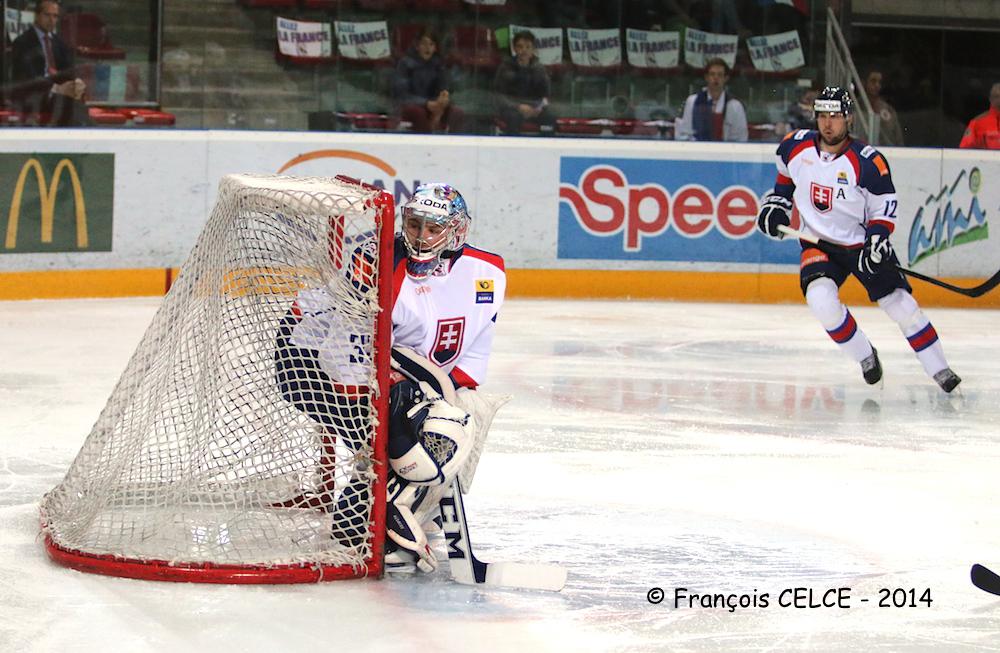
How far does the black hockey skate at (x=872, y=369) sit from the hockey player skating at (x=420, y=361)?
310 cm

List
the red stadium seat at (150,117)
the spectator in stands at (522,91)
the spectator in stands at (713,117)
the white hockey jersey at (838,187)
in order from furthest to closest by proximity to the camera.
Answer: the spectator in stands at (713,117)
the spectator in stands at (522,91)
the red stadium seat at (150,117)
the white hockey jersey at (838,187)

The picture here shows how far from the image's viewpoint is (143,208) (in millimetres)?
8188

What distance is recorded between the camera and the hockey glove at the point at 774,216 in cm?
631

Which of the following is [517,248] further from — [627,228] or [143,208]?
[143,208]

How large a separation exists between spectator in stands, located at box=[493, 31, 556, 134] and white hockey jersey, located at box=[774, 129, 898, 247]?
2652 millimetres

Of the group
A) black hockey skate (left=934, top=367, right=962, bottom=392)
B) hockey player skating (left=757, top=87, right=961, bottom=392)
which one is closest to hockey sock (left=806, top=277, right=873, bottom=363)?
hockey player skating (left=757, top=87, right=961, bottom=392)

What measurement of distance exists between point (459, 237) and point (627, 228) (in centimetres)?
557

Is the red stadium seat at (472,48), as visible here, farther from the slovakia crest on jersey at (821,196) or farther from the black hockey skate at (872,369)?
the black hockey skate at (872,369)

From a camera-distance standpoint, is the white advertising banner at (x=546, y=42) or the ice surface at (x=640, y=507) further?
the white advertising banner at (x=546, y=42)

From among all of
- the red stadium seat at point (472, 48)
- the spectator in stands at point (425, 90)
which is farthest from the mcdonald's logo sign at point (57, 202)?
the red stadium seat at point (472, 48)

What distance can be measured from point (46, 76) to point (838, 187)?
163 inches

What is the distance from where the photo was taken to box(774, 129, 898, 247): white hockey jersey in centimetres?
620

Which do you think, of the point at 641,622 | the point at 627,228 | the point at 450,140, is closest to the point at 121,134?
the point at 450,140

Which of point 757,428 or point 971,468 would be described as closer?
point 971,468
